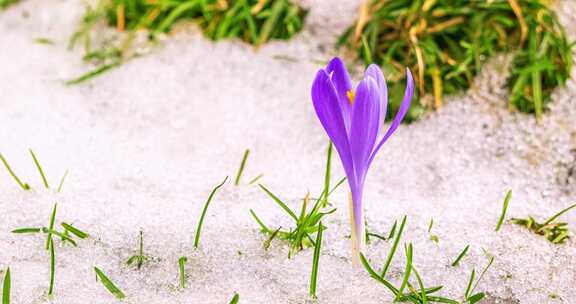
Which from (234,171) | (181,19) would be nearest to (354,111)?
(234,171)

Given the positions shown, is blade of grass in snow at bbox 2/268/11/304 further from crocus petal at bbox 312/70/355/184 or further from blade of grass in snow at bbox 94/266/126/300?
crocus petal at bbox 312/70/355/184

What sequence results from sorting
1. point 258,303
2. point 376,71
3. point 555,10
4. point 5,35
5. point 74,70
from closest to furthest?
point 376,71 → point 258,303 → point 555,10 → point 74,70 → point 5,35

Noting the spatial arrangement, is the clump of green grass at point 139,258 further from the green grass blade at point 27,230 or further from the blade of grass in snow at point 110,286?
the green grass blade at point 27,230

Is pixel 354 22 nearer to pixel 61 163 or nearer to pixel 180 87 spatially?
pixel 180 87

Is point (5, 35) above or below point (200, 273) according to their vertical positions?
above

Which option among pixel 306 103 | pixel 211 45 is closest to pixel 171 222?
pixel 306 103

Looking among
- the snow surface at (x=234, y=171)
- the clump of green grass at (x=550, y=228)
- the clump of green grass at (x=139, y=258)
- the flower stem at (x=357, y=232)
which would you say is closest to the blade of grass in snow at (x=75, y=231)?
the snow surface at (x=234, y=171)

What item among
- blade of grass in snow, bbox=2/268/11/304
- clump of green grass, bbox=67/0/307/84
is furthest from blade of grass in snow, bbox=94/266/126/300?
clump of green grass, bbox=67/0/307/84
